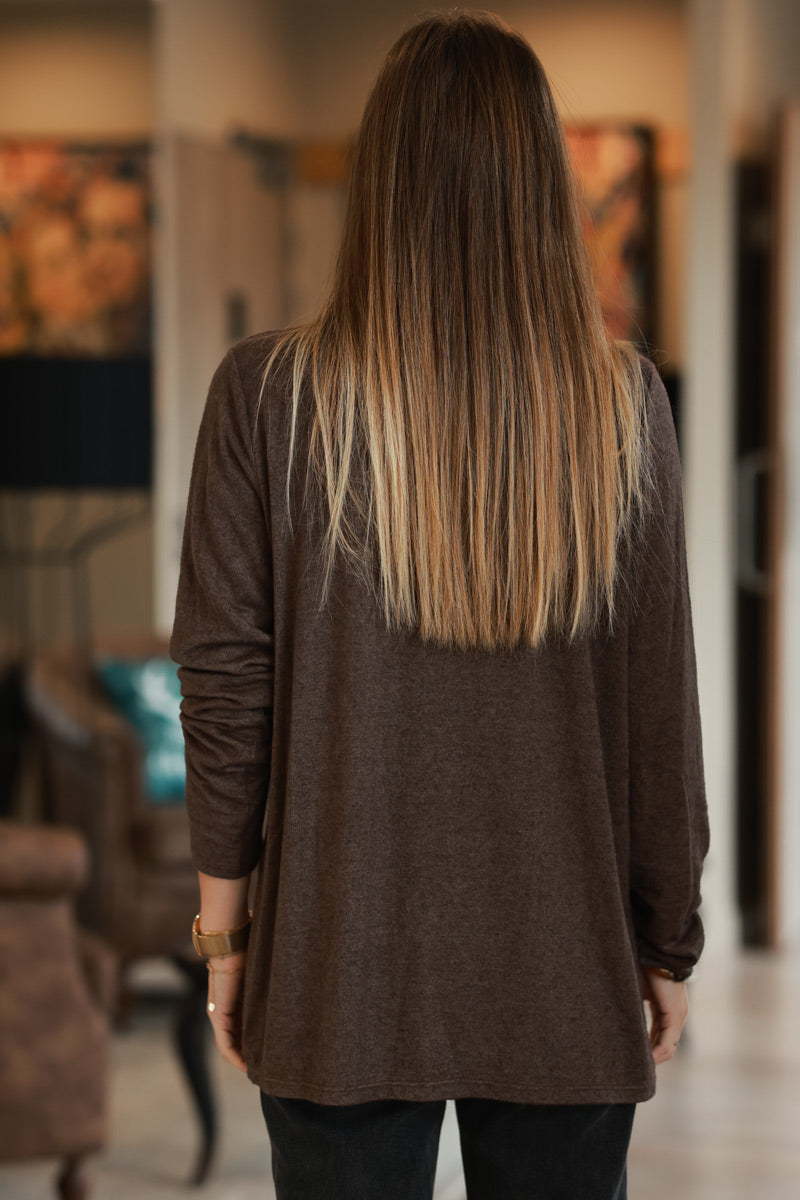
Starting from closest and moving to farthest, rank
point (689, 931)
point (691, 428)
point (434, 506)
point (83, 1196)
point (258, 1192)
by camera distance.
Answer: point (434, 506) → point (689, 931) → point (83, 1196) → point (258, 1192) → point (691, 428)

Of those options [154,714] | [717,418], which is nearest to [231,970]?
[154,714]

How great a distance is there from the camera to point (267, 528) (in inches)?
41.9

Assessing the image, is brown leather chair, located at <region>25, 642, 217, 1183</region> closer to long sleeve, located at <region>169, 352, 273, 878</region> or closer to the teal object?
the teal object

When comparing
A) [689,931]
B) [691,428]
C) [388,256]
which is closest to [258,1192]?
[689,931]

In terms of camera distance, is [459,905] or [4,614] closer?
[459,905]

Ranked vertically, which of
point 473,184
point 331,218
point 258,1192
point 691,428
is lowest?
point 258,1192

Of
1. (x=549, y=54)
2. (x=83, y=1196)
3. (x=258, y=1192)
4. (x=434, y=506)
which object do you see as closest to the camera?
(x=434, y=506)

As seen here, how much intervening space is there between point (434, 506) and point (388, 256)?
19 cm

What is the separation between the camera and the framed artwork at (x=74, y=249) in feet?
13.7

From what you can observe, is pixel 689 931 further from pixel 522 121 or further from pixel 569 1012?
pixel 522 121

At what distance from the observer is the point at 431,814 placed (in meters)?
1.04

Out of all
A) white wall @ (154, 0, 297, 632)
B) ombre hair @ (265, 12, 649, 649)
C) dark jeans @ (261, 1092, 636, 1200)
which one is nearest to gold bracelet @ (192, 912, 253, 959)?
dark jeans @ (261, 1092, 636, 1200)

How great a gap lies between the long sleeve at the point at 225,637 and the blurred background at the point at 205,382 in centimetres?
206

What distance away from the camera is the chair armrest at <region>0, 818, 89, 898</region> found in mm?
2219
